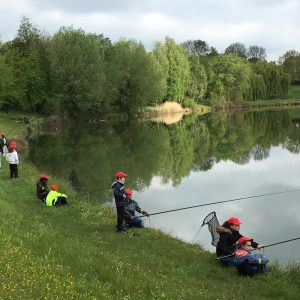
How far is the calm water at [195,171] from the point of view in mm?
16500

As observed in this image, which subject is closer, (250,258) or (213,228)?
(250,258)

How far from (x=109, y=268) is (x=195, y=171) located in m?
19.6

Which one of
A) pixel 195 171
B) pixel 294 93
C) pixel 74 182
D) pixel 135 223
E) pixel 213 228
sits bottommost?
pixel 195 171

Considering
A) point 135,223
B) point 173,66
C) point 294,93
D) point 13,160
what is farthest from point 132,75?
point 294,93

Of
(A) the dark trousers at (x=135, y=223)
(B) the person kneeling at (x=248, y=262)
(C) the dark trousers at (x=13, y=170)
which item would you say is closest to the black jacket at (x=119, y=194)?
(A) the dark trousers at (x=135, y=223)

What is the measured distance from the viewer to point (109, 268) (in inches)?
339

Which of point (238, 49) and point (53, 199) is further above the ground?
point (238, 49)

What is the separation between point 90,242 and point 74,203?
5891mm

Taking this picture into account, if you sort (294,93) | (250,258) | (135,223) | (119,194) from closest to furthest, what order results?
1. (250,258)
2. (119,194)
3. (135,223)
4. (294,93)

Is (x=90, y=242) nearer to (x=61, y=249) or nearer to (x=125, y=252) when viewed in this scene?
(x=125, y=252)

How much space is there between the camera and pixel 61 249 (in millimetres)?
9383

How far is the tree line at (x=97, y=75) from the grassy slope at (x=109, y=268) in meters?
45.3

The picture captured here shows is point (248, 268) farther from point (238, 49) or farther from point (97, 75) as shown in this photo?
point (238, 49)

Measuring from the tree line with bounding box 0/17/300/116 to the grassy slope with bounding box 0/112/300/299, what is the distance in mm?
45302
